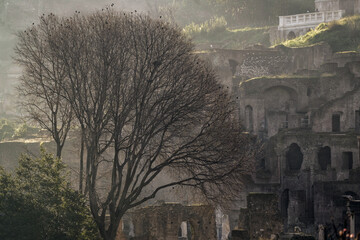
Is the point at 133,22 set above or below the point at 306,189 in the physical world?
above

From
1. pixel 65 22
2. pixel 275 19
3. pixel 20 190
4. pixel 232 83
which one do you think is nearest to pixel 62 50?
pixel 65 22

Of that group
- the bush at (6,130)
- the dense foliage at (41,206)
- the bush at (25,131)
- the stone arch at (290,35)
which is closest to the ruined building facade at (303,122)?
the stone arch at (290,35)

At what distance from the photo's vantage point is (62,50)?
107 feet

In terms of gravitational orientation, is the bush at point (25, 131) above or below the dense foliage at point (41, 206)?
above

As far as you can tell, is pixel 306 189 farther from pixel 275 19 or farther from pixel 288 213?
pixel 275 19

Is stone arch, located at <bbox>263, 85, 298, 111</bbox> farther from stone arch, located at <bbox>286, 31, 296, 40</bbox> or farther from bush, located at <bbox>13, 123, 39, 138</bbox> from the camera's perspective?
stone arch, located at <bbox>286, 31, 296, 40</bbox>

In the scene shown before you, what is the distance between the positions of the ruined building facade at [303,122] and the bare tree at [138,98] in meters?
11.7

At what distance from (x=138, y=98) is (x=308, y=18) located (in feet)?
132

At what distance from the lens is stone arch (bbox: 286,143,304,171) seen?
1928 inches

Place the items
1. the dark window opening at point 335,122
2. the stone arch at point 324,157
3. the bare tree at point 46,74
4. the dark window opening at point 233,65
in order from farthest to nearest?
the dark window opening at point 233,65
the dark window opening at point 335,122
the stone arch at point 324,157
the bare tree at point 46,74

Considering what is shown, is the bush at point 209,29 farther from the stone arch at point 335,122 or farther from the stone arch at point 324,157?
the stone arch at point 324,157

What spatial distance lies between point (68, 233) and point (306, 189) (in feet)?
67.4

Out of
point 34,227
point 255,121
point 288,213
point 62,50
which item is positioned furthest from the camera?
point 255,121

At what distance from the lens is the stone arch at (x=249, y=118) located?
52156 millimetres
